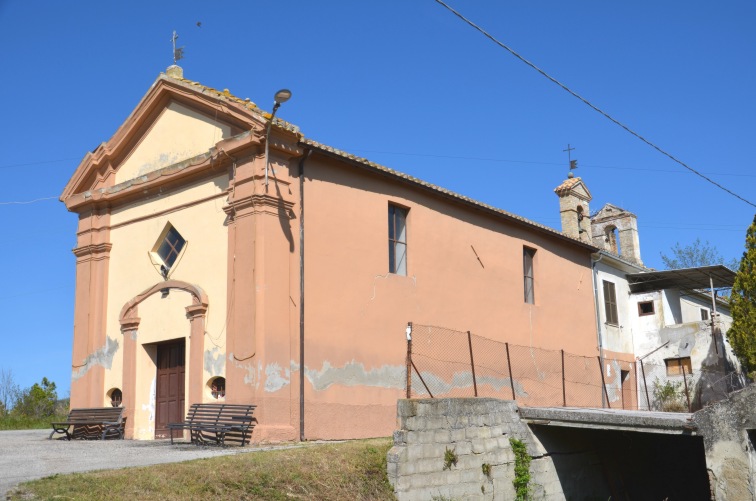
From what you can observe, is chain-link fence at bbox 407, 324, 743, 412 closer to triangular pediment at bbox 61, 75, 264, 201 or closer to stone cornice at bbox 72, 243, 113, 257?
triangular pediment at bbox 61, 75, 264, 201

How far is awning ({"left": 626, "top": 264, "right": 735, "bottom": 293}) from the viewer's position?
25.0 meters

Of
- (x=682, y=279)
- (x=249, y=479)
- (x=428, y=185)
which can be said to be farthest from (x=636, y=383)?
(x=249, y=479)

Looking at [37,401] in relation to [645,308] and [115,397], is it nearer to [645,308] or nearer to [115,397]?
[115,397]

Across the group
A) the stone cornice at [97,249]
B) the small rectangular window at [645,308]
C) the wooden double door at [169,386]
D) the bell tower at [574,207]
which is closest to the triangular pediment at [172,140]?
the stone cornice at [97,249]

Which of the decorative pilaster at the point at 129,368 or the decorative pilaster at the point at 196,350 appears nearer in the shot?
the decorative pilaster at the point at 196,350

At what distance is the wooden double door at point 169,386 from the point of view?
52.3 ft

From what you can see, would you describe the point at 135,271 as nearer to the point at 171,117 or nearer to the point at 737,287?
the point at 171,117

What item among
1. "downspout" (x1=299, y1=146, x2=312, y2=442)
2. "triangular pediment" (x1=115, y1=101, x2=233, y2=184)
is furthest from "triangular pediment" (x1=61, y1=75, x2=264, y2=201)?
"downspout" (x1=299, y1=146, x2=312, y2=442)

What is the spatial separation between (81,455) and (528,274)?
514 inches

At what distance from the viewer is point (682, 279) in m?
26.2

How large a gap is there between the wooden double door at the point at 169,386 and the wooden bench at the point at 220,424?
4.99ft

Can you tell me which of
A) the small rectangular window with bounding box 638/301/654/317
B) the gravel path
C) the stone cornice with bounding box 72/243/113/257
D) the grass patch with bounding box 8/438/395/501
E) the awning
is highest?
the awning

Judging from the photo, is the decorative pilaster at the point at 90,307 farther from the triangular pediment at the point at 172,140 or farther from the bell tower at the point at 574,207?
the bell tower at the point at 574,207

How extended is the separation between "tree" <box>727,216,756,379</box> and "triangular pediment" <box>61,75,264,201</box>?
1382 centimetres
